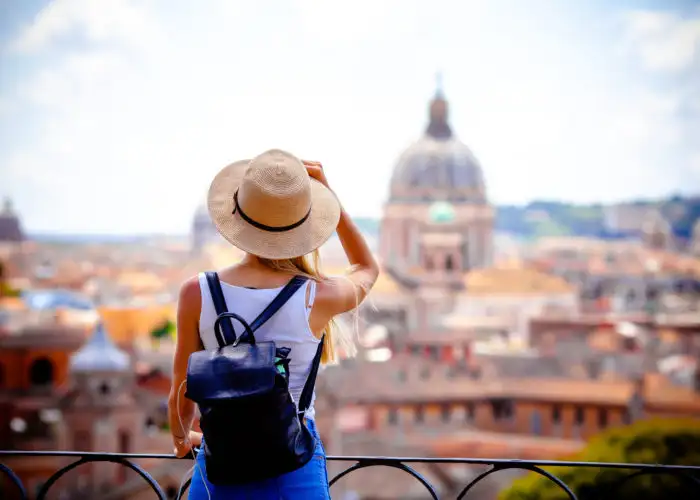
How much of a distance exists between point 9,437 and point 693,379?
14.8 meters

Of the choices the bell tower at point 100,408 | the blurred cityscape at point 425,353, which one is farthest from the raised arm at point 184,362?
the bell tower at point 100,408

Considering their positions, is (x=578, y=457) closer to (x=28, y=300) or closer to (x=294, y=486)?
(x=294, y=486)

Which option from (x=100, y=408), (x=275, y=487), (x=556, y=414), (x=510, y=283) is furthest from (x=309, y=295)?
(x=510, y=283)

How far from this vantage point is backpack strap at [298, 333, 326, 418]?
1.78 m

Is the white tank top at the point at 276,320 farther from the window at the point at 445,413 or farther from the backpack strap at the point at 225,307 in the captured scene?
the window at the point at 445,413

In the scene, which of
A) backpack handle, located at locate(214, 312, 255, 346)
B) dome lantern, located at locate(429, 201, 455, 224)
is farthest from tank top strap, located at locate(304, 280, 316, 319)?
dome lantern, located at locate(429, 201, 455, 224)

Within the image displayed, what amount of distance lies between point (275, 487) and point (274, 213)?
421 millimetres

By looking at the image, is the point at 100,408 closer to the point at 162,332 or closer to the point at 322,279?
the point at 162,332

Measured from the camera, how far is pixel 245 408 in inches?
64.5

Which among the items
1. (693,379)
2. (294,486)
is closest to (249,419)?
(294,486)

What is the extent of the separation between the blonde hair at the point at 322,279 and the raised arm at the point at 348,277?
22mm

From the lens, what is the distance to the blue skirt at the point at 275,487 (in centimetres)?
173

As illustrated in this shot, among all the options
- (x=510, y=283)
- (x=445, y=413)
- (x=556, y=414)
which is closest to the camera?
(x=556, y=414)

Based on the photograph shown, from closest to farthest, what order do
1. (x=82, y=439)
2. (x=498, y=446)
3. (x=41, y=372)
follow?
(x=82, y=439) → (x=498, y=446) → (x=41, y=372)
